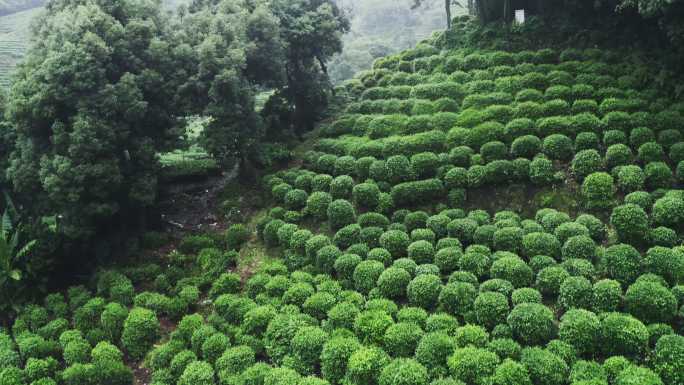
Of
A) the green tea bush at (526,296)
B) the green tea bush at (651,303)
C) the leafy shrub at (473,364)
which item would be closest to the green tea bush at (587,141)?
the green tea bush at (651,303)

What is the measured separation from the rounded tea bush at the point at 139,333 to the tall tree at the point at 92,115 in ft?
13.5

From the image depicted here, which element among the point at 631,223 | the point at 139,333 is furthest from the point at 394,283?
the point at 139,333

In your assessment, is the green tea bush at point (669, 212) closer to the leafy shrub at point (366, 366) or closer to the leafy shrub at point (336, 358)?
the leafy shrub at point (366, 366)

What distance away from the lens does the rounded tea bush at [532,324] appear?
478 inches

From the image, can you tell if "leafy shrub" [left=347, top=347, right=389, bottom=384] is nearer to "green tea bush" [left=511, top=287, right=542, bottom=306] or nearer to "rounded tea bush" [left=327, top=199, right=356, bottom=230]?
"green tea bush" [left=511, top=287, right=542, bottom=306]

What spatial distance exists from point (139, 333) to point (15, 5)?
241 ft

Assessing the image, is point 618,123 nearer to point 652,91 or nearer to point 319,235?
point 652,91

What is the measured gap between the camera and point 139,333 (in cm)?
1569

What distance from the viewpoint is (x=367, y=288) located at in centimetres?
1507

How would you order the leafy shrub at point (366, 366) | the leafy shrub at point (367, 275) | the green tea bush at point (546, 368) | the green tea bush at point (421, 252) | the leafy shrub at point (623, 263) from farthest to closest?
the green tea bush at point (421, 252) < the leafy shrub at point (367, 275) < the leafy shrub at point (623, 263) < the leafy shrub at point (366, 366) < the green tea bush at point (546, 368)

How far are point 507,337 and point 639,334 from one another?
2721 millimetres

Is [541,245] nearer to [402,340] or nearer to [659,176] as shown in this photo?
[659,176]

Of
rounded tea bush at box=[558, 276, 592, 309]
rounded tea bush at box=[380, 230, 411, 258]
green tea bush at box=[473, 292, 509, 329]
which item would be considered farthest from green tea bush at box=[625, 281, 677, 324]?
rounded tea bush at box=[380, 230, 411, 258]

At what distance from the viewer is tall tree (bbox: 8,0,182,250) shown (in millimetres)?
17562
